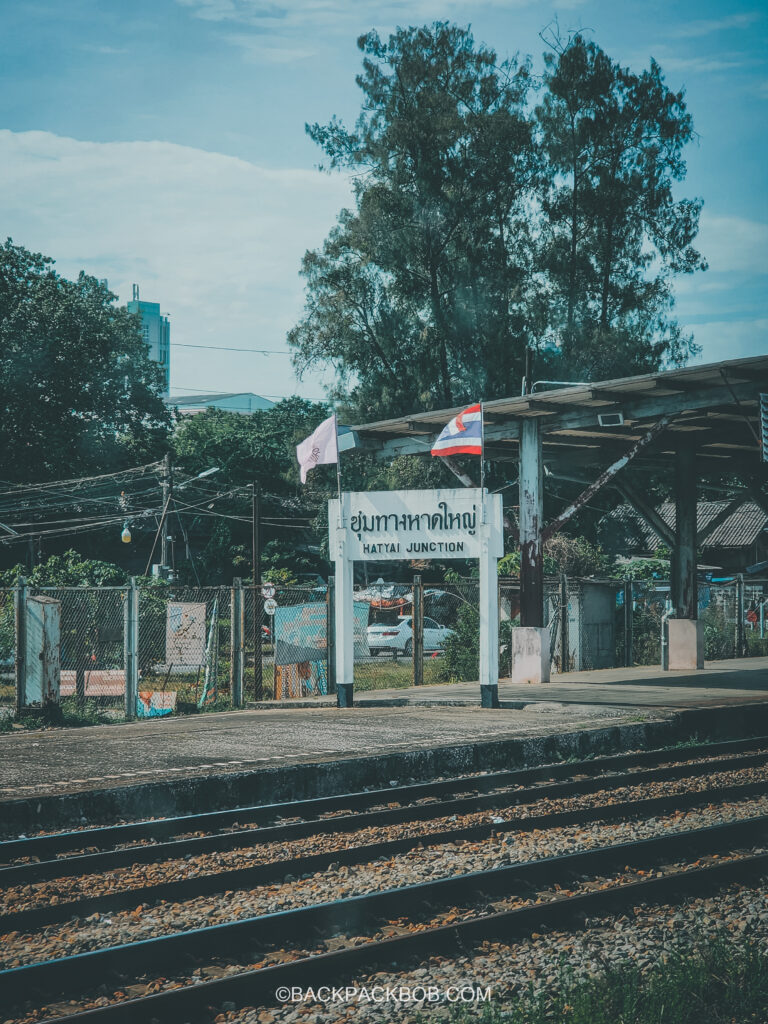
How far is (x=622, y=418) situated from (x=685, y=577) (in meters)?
5.96

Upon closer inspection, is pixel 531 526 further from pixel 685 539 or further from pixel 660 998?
pixel 660 998

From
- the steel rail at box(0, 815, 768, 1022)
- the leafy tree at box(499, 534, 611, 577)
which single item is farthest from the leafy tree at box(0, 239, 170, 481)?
the steel rail at box(0, 815, 768, 1022)

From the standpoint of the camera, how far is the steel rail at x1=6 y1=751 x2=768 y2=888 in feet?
23.2

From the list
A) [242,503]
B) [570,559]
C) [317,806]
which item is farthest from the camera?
[242,503]

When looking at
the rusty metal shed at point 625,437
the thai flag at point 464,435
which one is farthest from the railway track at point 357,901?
the rusty metal shed at point 625,437

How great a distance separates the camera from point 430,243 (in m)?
35.6

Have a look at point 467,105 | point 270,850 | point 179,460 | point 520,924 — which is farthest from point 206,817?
point 179,460

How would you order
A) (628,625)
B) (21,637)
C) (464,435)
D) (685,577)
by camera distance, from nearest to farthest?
(21,637) → (464,435) → (685,577) → (628,625)

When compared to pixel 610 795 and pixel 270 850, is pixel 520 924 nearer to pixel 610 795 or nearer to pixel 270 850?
pixel 270 850

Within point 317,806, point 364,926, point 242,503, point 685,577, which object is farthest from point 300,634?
point 242,503

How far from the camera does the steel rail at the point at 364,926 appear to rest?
474cm

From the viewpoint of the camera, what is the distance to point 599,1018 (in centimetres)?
434

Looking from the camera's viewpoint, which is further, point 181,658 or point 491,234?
point 491,234

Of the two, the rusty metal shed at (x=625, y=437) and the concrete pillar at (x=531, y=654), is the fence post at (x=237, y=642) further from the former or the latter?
the concrete pillar at (x=531, y=654)
